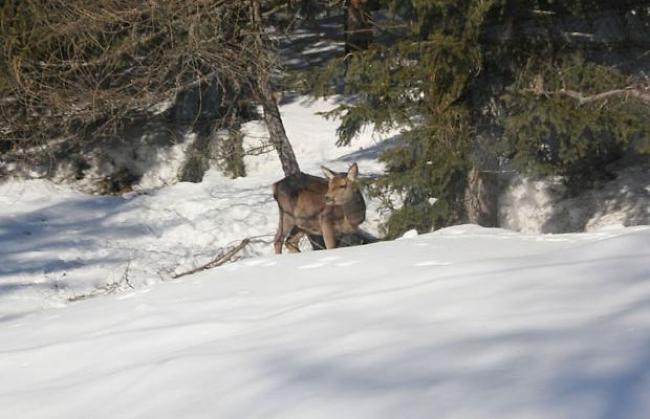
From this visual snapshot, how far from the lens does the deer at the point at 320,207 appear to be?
1191 cm

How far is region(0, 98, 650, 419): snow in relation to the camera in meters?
2.97

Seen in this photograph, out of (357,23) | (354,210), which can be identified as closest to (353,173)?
(354,210)

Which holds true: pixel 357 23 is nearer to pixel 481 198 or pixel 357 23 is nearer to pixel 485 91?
pixel 485 91

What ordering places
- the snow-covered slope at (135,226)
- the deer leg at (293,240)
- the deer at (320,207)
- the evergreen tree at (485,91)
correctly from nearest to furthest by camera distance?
the evergreen tree at (485,91) → the deer at (320,207) → the deer leg at (293,240) → the snow-covered slope at (135,226)

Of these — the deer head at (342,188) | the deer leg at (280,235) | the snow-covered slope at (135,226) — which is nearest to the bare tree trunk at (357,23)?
the snow-covered slope at (135,226)

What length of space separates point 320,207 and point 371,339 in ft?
27.8

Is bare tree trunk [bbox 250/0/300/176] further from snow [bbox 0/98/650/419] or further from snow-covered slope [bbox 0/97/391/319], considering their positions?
snow [bbox 0/98/650/419]

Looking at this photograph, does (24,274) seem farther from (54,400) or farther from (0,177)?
(54,400)

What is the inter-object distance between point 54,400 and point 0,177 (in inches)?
612

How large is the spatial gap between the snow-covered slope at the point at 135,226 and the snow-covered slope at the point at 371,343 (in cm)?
729

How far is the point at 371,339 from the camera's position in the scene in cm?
372

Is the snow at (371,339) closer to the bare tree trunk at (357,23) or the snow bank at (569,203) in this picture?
the snow bank at (569,203)

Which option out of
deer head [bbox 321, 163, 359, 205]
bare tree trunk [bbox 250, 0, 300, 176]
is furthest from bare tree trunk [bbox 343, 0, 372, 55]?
deer head [bbox 321, 163, 359, 205]

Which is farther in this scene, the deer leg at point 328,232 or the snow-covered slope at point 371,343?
the deer leg at point 328,232
